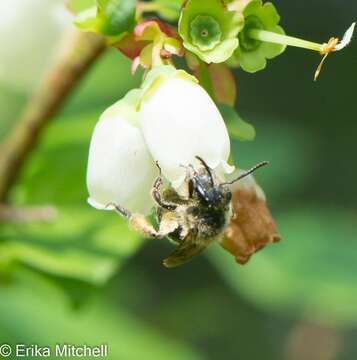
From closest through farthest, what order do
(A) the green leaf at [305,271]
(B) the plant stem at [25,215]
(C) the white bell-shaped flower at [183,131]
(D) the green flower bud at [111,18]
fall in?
(C) the white bell-shaped flower at [183,131]
(D) the green flower bud at [111,18]
(B) the plant stem at [25,215]
(A) the green leaf at [305,271]

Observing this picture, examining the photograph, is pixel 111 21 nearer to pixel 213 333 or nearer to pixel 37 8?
pixel 37 8

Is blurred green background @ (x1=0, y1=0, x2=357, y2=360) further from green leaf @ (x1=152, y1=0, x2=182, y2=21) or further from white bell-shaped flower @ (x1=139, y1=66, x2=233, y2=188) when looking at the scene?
white bell-shaped flower @ (x1=139, y1=66, x2=233, y2=188)

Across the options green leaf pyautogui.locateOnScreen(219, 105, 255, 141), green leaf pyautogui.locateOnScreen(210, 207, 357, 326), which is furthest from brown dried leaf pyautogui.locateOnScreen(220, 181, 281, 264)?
green leaf pyautogui.locateOnScreen(210, 207, 357, 326)

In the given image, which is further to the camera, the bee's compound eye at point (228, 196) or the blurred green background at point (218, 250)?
the blurred green background at point (218, 250)

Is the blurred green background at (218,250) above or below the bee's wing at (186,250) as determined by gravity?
above

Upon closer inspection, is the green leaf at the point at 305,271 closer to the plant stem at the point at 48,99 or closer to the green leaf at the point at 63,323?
the green leaf at the point at 63,323

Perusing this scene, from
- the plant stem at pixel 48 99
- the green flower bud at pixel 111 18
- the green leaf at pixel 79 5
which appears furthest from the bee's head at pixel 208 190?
the plant stem at pixel 48 99

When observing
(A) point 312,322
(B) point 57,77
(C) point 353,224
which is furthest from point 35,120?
(A) point 312,322
